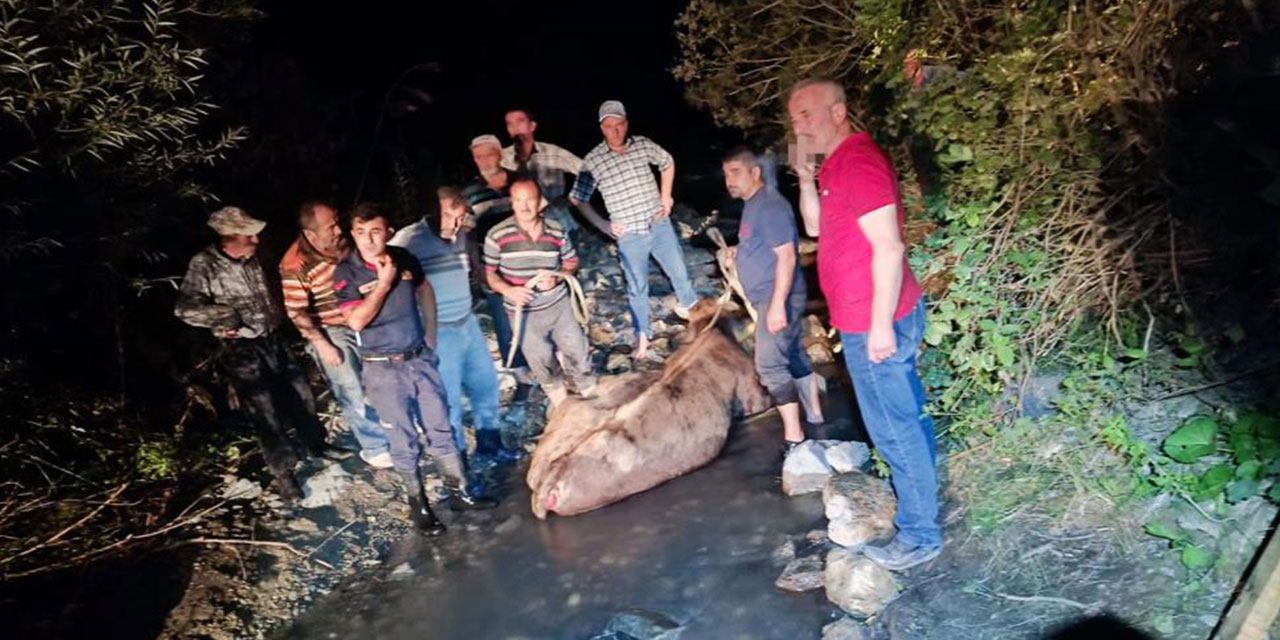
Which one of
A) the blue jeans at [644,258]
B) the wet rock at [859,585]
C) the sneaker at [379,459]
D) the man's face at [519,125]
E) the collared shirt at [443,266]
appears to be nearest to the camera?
the wet rock at [859,585]

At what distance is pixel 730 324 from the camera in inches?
222

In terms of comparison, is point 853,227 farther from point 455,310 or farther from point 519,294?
point 455,310

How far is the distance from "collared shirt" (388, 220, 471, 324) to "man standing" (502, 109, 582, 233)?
4.09 ft

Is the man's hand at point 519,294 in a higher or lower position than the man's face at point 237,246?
lower

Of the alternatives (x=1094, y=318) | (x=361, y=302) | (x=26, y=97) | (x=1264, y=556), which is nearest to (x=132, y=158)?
(x=26, y=97)

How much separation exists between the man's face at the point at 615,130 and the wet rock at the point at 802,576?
3372 millimetres

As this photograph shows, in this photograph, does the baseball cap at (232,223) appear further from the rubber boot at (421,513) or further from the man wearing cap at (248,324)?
the rubber boot at (421,513)

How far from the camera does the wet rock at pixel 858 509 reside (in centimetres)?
339

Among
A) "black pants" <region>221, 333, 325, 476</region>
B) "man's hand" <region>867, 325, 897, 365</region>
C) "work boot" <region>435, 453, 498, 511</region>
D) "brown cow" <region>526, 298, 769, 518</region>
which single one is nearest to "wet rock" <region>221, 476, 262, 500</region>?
"black pants" <region>221, 333, 325, 476</region>

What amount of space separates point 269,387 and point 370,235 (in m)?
1.58

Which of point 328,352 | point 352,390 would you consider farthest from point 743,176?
point 352,390

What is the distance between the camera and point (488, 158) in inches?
206

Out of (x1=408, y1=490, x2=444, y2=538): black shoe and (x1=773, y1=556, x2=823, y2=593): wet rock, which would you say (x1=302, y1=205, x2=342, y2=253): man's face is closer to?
(x1=408, y1=490, x2=444, y2=538): black shoe

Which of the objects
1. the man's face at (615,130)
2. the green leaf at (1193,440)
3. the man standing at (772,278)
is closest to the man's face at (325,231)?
the man's face at (615,130)
